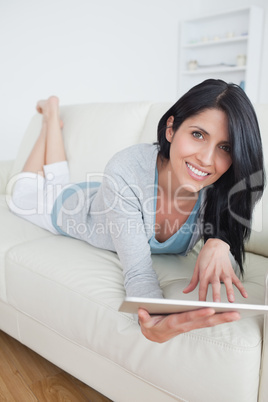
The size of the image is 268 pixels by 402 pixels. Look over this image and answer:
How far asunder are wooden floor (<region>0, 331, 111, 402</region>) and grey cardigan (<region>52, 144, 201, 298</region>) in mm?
434

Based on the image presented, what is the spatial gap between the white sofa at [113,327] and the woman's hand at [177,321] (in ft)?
0.27

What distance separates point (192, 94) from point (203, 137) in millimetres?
116

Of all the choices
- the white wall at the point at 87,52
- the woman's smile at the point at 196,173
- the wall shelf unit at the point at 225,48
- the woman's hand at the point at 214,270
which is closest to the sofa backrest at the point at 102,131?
the woman's smile at the point at 196,173

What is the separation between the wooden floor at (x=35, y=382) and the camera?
112 cm

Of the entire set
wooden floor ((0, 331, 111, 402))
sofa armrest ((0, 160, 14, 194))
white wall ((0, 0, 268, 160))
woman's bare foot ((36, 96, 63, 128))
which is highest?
white wall ((0, 0, 268, 160))

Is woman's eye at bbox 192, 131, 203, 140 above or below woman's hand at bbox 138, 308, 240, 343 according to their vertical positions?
above

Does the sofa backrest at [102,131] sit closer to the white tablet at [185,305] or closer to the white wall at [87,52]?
the white tablet at [185,305]

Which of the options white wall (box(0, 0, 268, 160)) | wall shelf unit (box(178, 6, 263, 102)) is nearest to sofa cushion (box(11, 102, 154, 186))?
white wall (box(0, 0, 268, 160))

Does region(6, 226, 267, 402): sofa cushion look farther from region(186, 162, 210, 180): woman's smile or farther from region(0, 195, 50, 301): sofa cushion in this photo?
region(186, 162, 210, 180): woman's smile

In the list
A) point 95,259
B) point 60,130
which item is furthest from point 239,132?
point 60,130

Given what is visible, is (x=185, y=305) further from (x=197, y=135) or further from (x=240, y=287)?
(x=197, y=135)

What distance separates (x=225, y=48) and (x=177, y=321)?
14.4ft

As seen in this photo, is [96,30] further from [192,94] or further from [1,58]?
[192,94]

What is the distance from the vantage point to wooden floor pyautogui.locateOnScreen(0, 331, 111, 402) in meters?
1.12
